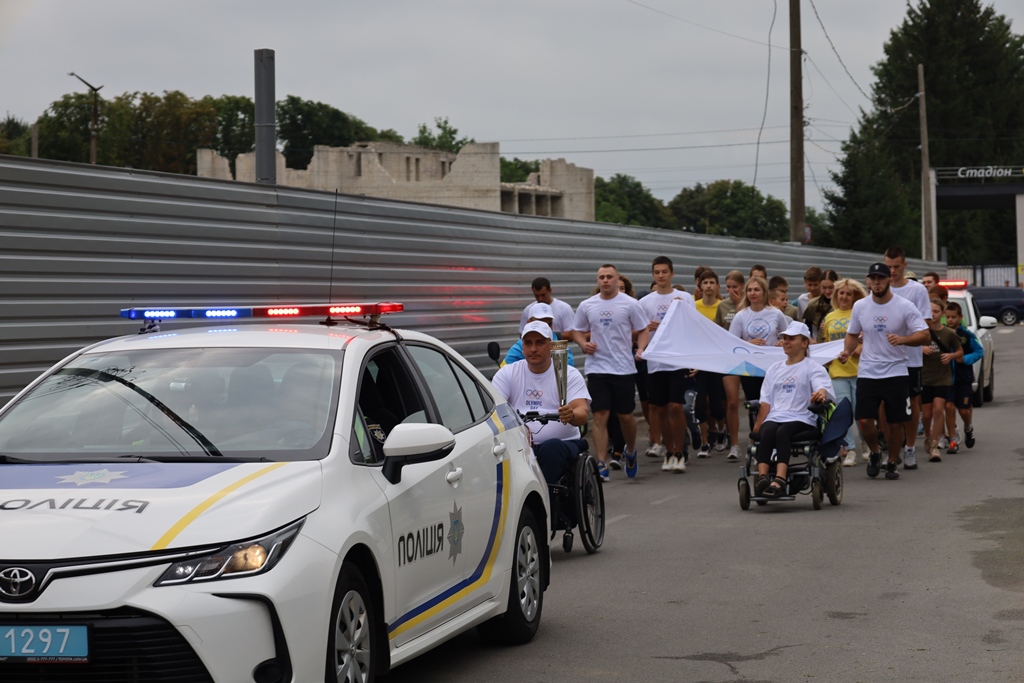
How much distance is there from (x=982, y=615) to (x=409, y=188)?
277 ft

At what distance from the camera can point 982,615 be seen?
310 inches

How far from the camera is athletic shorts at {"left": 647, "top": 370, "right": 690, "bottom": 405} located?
15797 millimetres

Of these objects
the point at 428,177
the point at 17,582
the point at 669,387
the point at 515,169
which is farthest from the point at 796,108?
the point at 515,169

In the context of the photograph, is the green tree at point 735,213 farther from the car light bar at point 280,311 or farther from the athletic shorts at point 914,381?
the car light bar at point 280,311

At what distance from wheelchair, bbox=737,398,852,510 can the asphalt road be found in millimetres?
166

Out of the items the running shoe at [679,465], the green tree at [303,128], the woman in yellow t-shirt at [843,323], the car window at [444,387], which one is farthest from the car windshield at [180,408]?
the green tree at [303,128]

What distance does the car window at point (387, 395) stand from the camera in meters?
6.31

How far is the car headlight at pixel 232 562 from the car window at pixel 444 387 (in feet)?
6.41

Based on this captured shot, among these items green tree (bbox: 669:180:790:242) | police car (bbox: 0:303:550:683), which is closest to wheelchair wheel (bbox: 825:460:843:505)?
police car (bbox: 0:303:550:683)

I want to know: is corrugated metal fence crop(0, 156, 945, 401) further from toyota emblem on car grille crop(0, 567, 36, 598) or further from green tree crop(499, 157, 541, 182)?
green tree crop(499, 157, 541, 182)

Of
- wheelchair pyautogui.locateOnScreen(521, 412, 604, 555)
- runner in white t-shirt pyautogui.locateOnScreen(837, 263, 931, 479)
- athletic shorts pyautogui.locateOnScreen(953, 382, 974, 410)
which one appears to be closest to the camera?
wheelchair pyautogui.locateOnScreen(521, 412, 604, 555)

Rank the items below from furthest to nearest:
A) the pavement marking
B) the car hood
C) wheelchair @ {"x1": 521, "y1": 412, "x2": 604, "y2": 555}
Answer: the pavement marking → wheelchair @ {"x1": 521, "y1": 412, "x2": 604, "y2": 555} → the car hood

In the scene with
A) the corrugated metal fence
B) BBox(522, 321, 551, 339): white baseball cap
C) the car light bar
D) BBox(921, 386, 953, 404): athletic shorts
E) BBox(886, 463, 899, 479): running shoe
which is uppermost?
the corrugated metal fence

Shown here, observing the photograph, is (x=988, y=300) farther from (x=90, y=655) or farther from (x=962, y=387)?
(x=90, y=655)
